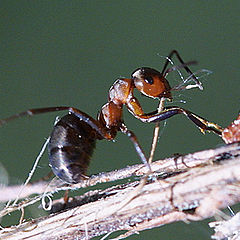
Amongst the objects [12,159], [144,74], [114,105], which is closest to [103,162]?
[12,159]

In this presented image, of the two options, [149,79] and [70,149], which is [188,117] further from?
[70,149]

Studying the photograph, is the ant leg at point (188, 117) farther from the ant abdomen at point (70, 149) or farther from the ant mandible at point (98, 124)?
the ant abdomen at point (70, 149)

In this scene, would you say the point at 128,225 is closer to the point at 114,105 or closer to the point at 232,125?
the point at 232,125

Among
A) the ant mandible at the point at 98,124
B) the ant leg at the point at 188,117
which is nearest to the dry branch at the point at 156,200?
the ant mandible at the point at 98,124

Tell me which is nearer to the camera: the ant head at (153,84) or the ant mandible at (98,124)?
the ant mandible at (98,124)

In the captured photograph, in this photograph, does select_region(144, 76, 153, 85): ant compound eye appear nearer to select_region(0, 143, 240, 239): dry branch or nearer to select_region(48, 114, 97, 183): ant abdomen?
select_region(48, 114, 97, 183): ant abdomen

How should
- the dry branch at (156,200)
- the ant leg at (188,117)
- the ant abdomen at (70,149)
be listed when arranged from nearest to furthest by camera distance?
the dry branch at (156,200) → the ant leg at (188,117) → the ant abdomen at (70,149)

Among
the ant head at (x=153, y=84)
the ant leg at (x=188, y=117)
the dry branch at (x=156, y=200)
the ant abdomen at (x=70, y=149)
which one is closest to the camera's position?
the dry branch at (x=156, y=200)

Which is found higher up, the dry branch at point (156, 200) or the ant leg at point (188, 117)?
the ant leg at point (188, 117)

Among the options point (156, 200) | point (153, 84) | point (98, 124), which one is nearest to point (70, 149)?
point (98, 124)
